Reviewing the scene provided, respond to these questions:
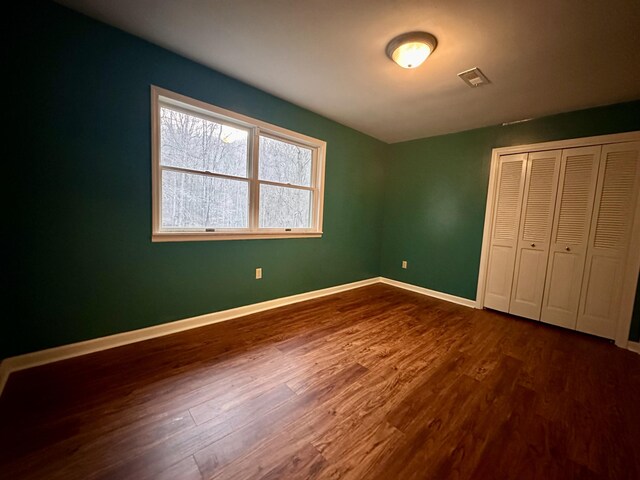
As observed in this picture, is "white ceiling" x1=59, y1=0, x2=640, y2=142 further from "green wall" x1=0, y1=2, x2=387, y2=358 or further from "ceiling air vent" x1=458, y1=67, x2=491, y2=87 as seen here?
"green wall" x1=0, y1=2, x2=387, y2=358

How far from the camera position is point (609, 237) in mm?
2535

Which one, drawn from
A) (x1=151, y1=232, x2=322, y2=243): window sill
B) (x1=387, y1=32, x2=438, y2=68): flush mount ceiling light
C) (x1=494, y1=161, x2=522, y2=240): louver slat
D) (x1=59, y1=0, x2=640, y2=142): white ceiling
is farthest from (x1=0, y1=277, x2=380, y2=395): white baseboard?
(x1=494, y1=161, x2=522, y2=240): louver slat

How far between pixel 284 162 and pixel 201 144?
98 cm

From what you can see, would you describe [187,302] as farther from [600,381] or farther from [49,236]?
[600,381]

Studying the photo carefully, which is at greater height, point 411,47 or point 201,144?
point 411,47

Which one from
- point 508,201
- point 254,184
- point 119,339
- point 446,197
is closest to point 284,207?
point 254,184

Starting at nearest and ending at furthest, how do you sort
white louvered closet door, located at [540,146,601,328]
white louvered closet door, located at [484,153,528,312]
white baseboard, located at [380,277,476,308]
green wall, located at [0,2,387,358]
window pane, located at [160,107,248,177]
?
green wall, located at [0,2,387,358] → window pane, located at [160,107,248,177] → white louvered closet door, located at [540,146,601,328] → white louvered closet door, located at [484,153,528,312] → white baseboard, located at [380,277,476,308]

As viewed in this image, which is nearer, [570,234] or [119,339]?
[119,339]

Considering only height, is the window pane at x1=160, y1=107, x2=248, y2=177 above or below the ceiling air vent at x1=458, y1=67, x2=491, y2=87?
below

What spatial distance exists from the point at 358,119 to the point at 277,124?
1191 millimetres

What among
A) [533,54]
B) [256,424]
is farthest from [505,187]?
[256,424]

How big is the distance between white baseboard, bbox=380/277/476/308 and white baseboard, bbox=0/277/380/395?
2.04 metres

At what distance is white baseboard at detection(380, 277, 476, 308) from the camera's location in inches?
136

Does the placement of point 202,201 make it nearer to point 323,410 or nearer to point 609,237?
point 323,410
